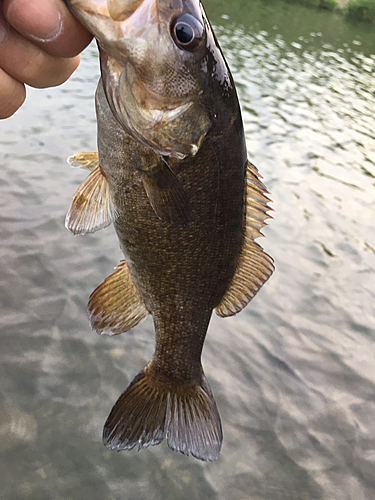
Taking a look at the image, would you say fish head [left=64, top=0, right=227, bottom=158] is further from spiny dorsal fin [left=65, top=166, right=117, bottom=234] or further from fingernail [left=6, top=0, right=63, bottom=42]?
spiny dorsal fin [left=65, top=166, right=117, bottom=234]

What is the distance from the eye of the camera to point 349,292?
549cm

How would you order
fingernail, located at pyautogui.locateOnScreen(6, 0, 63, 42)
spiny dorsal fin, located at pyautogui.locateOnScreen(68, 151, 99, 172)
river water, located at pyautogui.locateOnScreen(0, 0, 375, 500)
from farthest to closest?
river water, located at pyautogui.locateOnScreen(0, 0, 375, 500)
spiny dorsal fin, located at pyautogui.locateOnScreen(68, 151, 99, 172)
fingernail, located at pyautogui.locateOnScreen(6, 0, 63, 42)

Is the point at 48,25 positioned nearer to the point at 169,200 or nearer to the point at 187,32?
the point at 187,32

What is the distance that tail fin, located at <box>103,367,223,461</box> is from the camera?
6.13ft

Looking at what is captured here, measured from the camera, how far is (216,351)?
14.1 ft

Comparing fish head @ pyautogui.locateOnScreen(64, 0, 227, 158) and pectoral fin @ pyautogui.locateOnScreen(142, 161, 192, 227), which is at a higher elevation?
fish head @ pyautogui.locateOnScreen(64, 0, 227, 158)

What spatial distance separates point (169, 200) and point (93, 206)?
1.15ft

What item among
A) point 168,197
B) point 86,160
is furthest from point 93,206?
point 168,197

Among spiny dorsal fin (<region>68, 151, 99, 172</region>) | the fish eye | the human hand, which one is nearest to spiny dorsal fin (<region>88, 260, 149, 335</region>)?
spiny dorsal fin (<region>68, 151, 99, 172</region>)

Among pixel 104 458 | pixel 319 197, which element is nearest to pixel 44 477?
pixel 104 458

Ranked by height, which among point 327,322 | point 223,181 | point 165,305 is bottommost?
point 327,322

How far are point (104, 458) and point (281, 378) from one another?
73.9 inches

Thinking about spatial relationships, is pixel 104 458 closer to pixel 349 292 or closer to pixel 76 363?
pixel 76 363

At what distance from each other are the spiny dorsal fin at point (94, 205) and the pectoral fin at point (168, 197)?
0.23 metres
